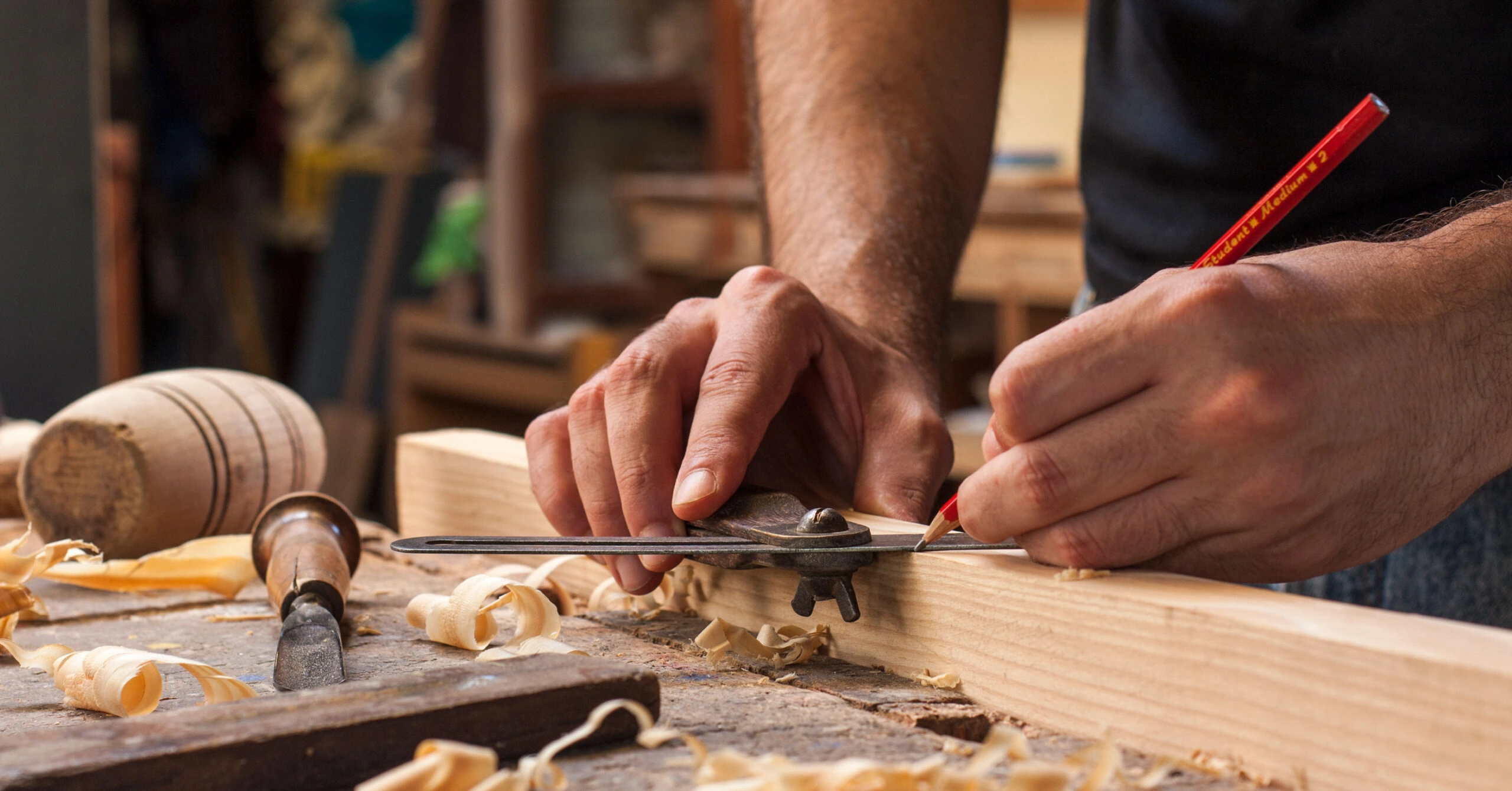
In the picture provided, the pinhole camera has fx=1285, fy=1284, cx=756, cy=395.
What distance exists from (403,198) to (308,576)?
465 cm

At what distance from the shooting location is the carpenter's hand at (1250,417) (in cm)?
79

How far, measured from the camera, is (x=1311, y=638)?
0.68 m

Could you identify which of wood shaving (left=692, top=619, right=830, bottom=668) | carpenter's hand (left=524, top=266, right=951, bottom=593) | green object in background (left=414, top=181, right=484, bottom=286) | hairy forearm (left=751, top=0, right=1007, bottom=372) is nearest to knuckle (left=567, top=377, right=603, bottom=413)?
carpenter's hand (left=524, top=266, right=951, bottom=593)

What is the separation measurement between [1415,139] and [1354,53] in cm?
10

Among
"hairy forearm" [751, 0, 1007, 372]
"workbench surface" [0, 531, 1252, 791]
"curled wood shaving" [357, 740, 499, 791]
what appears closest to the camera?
"curled wood shaving" [357, 740, 499, 791]

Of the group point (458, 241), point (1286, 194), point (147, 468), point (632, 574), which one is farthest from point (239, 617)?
point (458, 241)

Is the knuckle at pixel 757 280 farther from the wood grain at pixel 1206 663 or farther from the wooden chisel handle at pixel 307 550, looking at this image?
the wooden chisel handle at pixel 307 550

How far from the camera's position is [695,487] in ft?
3.28

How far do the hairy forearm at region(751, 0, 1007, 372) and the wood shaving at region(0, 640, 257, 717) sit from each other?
0.73 meters

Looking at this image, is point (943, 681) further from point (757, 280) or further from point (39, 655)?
point (39, 655)

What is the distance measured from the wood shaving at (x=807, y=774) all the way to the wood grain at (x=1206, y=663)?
0.07 meters

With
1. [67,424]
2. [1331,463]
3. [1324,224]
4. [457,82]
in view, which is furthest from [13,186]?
[457,82]

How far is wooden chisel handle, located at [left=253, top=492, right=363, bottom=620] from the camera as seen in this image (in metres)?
1.04

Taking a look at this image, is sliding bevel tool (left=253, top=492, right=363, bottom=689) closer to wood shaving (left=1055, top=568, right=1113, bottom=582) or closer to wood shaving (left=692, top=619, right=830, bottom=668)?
wood shaving (left=692, top=619, right=830, bottom=668)
